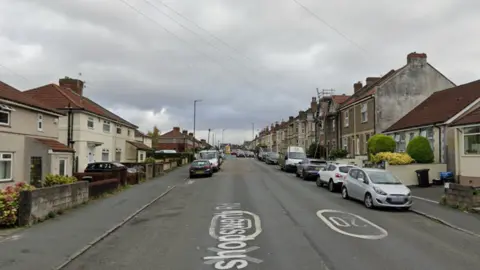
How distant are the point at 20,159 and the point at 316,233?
18079 mm

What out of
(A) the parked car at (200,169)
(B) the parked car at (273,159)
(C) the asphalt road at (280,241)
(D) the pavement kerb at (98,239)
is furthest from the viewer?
(B) the parked car at (273,159)

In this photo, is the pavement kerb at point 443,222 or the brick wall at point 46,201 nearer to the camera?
the pavement kerb at point 443,222

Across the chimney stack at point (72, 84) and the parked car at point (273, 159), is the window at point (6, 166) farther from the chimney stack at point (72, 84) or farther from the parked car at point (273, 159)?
the parked car at point (273, 159)

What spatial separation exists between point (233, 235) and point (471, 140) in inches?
635

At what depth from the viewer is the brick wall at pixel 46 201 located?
1164cm

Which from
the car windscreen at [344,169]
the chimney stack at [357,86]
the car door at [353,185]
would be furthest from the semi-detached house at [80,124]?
the chimney stack at [357,86]

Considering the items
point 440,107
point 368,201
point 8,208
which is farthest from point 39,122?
point 440,107

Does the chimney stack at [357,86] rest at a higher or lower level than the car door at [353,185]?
higher

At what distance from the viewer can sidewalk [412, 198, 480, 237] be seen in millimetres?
12219

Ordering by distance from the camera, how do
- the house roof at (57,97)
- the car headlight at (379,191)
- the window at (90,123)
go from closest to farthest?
the car headlight at (379,191) < the house roof at (57,97) < the window at (90,123)

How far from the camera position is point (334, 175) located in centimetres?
2294

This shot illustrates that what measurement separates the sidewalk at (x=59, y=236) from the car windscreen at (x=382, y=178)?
9.11m

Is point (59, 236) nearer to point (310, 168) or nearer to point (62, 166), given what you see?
point (62, 166)

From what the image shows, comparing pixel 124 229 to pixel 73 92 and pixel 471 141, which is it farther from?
pixel 73 92
